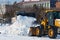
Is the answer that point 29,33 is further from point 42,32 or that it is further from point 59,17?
point 59,17

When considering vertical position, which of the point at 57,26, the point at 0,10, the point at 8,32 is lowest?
the point at 0,10

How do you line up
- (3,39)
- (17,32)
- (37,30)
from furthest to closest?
(17,32)
(37,30)
(3,39)

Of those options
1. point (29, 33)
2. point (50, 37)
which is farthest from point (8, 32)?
point (50, 37)

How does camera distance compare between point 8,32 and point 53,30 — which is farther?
point 8,32

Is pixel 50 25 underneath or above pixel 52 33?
above

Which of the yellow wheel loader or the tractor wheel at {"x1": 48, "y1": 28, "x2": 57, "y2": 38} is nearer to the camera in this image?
the tractor wheel at {"x1": 48, "y1": 28, "x2": 57, "y2": 38}

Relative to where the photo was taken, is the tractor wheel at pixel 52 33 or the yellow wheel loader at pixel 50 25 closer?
the tractor wheel at pixel 52 33

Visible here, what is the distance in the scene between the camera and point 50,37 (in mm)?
17391

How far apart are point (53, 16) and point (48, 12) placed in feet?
1.95

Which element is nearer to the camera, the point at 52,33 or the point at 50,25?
the point at 52,33

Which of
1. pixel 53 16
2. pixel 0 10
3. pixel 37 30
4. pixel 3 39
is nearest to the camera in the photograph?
pixel 3 39

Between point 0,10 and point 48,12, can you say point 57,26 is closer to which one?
point 48,12

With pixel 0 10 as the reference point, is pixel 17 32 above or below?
above

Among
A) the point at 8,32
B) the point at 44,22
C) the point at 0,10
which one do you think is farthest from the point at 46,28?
the point at 0,10
